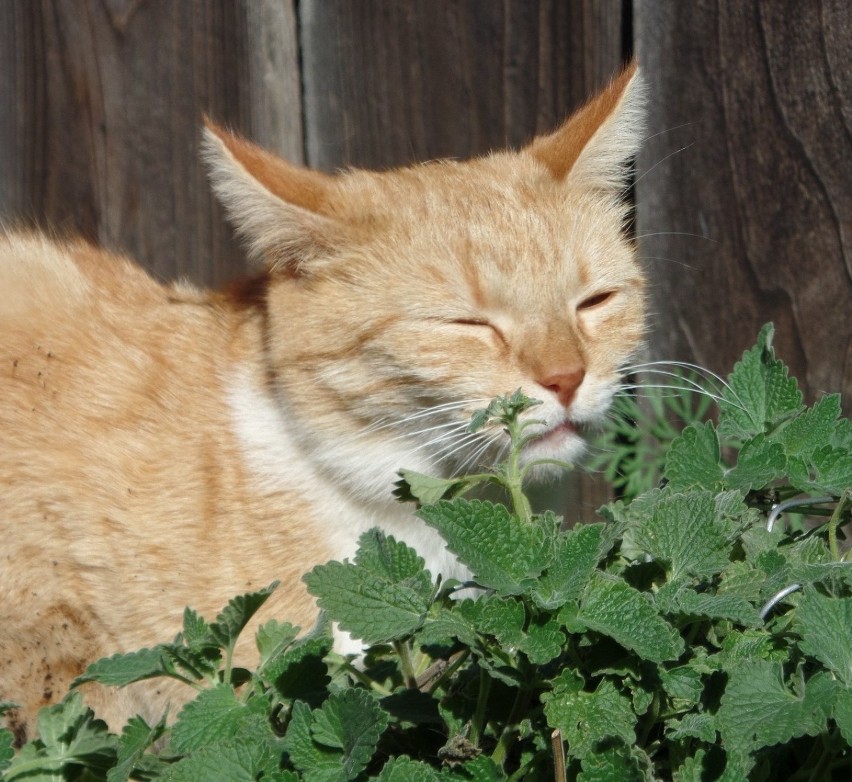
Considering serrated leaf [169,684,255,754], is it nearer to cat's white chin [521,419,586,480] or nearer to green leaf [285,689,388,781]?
green leaf [285,689,388,781]

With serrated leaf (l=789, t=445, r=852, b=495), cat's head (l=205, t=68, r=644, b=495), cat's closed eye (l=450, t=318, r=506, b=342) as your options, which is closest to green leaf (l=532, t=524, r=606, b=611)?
serrated leaf (l=789, t=445, r=852, b=495)

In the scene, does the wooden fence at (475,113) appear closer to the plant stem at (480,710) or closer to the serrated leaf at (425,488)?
the serrated leaf at (425,488)

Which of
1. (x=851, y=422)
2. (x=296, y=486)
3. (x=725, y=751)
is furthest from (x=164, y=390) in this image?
(x=725, y=751)

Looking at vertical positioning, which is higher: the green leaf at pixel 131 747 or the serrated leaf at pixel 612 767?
the serrated leaf at pixel 612 767

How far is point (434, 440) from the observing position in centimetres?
198

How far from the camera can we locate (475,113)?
2992 millimetres

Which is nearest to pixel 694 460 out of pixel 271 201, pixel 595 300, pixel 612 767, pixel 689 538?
pixel 689 538

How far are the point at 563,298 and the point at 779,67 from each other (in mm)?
977

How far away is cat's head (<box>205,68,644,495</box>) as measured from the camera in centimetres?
204

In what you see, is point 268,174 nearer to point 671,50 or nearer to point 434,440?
point 434,440

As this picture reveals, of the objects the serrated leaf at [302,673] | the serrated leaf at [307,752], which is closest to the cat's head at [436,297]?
the serrated leaf at [302,673]

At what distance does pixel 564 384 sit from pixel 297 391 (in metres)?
0.58

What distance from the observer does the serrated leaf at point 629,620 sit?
89 cm

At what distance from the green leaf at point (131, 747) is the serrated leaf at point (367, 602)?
21 centimetres
